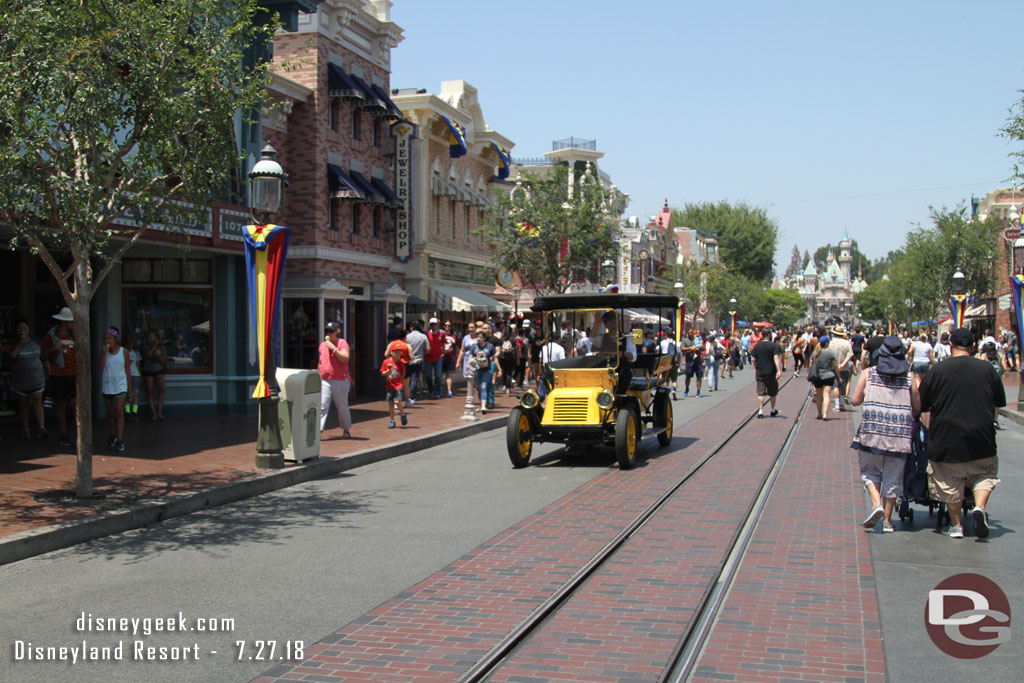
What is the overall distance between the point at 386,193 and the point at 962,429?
1946 centimetres

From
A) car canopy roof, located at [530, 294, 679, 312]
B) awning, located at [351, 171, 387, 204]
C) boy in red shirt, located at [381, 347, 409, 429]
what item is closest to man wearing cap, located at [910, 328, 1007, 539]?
car canopy roof, located at [530, 294, 679, 312]

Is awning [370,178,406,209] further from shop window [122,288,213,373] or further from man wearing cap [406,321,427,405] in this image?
shop window [122,288,213,373]

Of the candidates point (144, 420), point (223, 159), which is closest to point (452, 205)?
point (144, 420)

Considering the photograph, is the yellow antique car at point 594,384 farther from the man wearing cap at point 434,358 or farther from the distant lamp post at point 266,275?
the man wearing cap at point 434,358

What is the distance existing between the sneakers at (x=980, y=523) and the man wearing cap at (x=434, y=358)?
15.2 metres

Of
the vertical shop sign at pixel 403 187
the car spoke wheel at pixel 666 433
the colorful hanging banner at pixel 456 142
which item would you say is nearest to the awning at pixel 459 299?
the vertical shop sign at pixel 403 187

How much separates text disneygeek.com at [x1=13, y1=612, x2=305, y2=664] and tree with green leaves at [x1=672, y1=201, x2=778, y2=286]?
300 ft

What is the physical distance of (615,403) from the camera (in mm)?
12617

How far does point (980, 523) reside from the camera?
7797mm

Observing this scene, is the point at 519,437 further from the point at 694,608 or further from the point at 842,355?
the point at 842,355

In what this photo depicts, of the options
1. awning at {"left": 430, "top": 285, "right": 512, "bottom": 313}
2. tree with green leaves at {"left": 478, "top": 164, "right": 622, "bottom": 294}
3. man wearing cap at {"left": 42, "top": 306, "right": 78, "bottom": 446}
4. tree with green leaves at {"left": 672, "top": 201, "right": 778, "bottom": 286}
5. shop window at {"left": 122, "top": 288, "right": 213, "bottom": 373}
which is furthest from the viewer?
tree with green leaves at {"left": 672, "top": 201, "right": 778, "bottom": 286}

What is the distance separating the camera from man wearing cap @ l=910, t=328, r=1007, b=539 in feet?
25.2

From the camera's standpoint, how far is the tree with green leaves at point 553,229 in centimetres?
2977

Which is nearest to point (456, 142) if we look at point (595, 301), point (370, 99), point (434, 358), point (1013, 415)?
point (370, 99)
